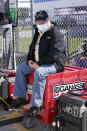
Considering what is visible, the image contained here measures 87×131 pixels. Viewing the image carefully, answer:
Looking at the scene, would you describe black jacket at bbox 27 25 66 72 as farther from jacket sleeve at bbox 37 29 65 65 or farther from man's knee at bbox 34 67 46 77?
man's knee at bbox 34 67 46 77

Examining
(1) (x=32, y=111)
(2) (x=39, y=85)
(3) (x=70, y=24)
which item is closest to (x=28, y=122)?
(1) (x=32, y=111)

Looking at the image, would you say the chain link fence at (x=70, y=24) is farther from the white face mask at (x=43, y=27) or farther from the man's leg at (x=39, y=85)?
the man's leg at (x=39, y=85)

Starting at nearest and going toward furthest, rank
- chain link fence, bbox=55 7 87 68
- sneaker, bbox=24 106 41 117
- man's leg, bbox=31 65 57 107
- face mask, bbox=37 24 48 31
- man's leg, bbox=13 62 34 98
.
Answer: man's leg, bbox=31 65 57 107, sneaker, bbox=24 106 41 117, face mask, bbox=37 24 48 31, man's leg, bbox=13 62 34 98, chain link fence, bbox=55 7 87 68

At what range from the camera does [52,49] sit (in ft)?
13.3

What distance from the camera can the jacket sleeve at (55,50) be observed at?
402 cm

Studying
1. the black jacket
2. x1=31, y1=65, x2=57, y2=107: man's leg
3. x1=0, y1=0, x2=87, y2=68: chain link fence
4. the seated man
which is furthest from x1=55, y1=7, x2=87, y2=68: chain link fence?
x1=31, y1=65, x2=57, y2=107: man's leg

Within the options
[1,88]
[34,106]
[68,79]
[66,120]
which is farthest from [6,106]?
[66,120]

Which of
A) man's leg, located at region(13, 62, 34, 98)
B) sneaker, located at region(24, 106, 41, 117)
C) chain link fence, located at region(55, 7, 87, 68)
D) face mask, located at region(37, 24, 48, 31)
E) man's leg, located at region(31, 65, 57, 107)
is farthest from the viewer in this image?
chain link fence, located at region(55, 7, 87, 68)

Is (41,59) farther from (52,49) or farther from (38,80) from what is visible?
(38,80)

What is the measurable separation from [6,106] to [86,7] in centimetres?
285

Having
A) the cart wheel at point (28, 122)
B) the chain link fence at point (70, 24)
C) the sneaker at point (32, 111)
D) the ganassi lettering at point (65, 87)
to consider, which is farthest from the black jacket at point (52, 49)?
the chain link fence at point (70, 24)

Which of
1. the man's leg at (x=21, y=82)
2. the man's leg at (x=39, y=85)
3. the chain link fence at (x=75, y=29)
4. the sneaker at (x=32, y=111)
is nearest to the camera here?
the man's leg at (x=39, y=85)

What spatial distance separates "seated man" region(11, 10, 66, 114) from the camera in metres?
3.89

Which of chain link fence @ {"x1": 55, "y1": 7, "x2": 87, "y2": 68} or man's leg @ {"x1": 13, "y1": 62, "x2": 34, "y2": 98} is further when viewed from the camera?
chain link fence @ {"x1": 55, "y1": 7, "x2": 87, "y2": 68}
